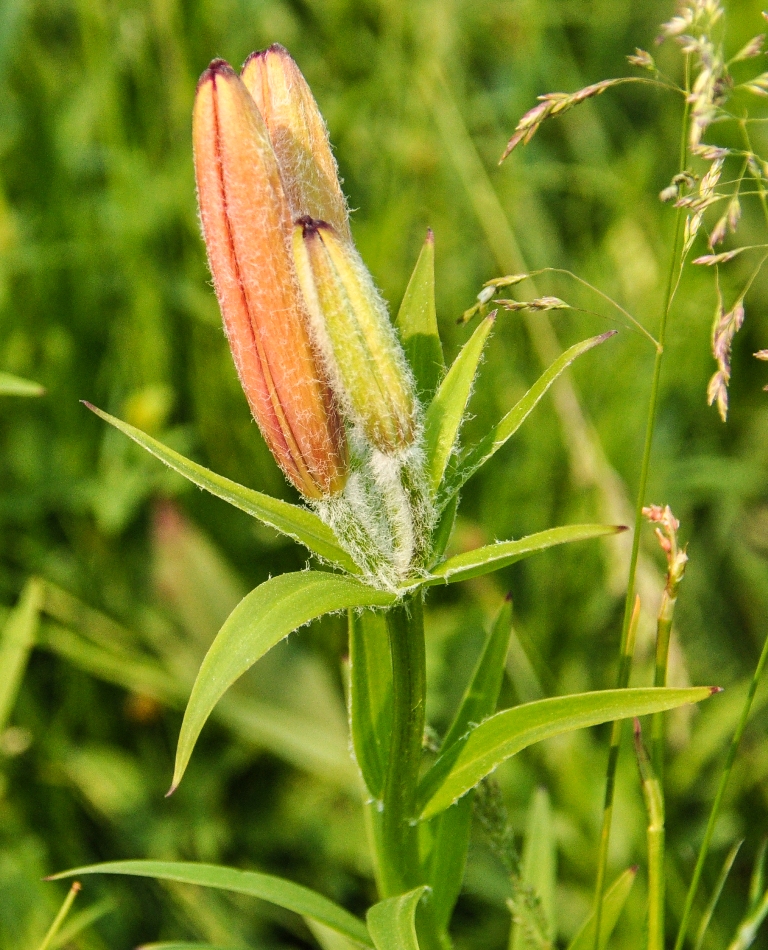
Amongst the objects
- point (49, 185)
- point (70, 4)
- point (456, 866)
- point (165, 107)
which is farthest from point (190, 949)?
point (70, 4)

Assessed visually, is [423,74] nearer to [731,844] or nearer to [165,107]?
[165,107]

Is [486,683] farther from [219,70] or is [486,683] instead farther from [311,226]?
[219,70]

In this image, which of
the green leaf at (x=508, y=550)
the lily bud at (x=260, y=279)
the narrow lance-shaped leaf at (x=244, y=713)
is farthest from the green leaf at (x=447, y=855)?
the narrow lance-shaped leaf at (x=244, y=713)

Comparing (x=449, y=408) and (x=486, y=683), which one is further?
(x=486, y=683)

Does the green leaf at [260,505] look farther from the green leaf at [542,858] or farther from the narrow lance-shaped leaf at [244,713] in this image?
the narrow lance-shaped leaf at [244,713]

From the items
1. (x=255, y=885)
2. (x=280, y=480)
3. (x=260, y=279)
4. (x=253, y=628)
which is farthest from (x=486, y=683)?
(x=280, y=480)

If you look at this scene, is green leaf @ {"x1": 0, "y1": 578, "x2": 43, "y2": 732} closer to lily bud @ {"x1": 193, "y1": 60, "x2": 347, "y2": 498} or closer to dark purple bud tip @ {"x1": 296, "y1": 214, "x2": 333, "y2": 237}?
Answer: lily bud @ {"x1": 193, "y1": 60, "x2": 347, "y2": 498}
